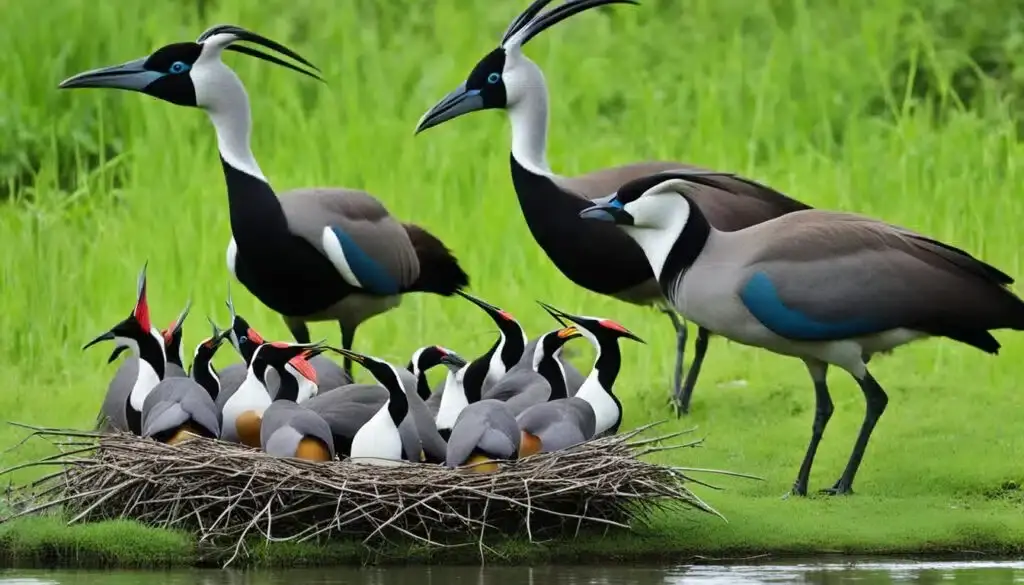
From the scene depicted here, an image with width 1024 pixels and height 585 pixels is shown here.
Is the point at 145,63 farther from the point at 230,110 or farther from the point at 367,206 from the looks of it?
the point at 367,206

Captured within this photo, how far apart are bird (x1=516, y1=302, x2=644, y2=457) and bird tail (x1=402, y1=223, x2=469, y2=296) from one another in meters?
1.77

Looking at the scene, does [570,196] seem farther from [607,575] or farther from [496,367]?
[607,575]

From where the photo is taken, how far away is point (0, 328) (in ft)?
41.9

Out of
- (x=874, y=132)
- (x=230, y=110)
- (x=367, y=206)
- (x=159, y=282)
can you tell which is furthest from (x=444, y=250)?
(x=874, y=132)

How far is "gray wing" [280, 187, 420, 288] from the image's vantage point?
10727 millimetres

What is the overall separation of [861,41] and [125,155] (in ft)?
18.7

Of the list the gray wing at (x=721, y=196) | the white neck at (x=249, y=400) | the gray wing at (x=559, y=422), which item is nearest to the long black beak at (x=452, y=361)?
the gray wing at (x=559, y=422)

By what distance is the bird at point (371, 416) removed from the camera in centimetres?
868

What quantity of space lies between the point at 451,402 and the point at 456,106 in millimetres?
2165

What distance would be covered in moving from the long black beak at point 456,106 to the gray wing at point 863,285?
8.36 feet

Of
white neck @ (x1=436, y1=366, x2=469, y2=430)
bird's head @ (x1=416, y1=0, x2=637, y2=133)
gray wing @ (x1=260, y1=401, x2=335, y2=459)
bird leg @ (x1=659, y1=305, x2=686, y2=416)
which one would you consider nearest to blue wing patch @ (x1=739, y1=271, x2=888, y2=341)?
white neck @ (x1=436, y1=366, x2=469, y2=430)

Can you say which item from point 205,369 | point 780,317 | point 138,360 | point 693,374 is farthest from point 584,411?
point 138,360

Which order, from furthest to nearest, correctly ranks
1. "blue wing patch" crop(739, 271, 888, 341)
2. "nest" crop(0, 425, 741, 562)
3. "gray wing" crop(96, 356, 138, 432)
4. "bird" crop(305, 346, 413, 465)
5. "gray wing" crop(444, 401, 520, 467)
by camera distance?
"gray wing" crop(96, 356, 138, 432) < "blue wing patch" crop(739, 271, 888, 341) < "bird" crop(305, 346, 413, 465) < "gray wing" crop(444, 401, 520, 467) < "nest" crop(0, 425, 741, 562)

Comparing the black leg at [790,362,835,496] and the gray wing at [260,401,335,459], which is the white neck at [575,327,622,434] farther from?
the gray wing at [260,401,335,459]
